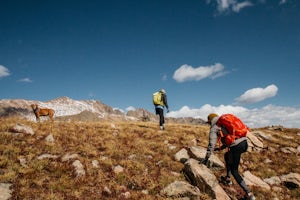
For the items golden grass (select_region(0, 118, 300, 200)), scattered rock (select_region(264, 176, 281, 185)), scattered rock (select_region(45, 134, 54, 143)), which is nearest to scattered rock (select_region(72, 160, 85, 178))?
golden grass (select_region(0, 118, 300, 200))

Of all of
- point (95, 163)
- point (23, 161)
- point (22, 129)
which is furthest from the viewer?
point (22, 129)

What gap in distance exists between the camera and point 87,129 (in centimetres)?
1655

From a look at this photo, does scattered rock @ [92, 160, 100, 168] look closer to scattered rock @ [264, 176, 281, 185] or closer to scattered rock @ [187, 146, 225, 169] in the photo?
scattered rock @ [187, 146, 225, 169]

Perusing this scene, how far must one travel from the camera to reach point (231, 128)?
34.0ft

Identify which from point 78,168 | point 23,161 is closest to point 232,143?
point 78,168

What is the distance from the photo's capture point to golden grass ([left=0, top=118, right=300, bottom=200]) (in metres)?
9.79

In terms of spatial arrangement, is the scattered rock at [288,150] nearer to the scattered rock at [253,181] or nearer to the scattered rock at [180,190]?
the scattered rock at [253,181]

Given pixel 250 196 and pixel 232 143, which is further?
pixel 232 143

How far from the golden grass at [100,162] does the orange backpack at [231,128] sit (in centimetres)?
242

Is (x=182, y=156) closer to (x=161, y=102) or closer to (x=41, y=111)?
(x=161, y=102)

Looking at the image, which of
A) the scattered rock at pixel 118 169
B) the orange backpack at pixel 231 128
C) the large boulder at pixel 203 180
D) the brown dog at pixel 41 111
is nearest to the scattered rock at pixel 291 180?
the large boulder at pixel 203 180

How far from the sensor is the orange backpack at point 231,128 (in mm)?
10297

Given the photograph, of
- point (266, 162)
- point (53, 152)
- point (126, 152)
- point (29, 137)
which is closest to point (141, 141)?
point (126, 152)

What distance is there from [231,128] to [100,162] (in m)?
5.83
